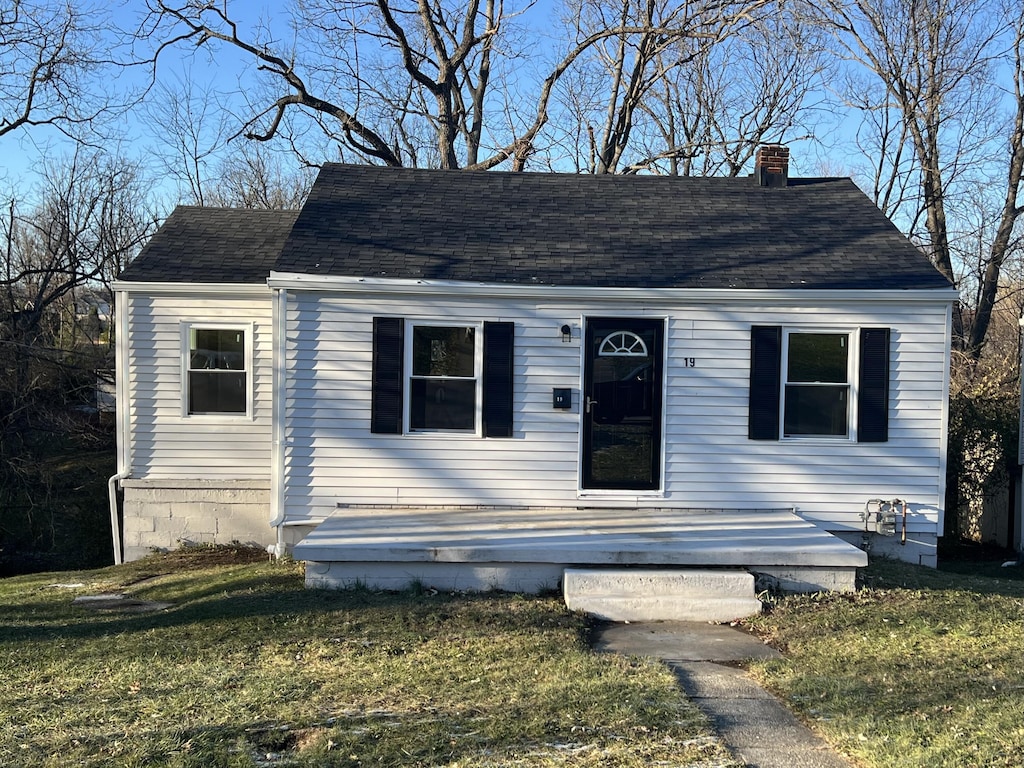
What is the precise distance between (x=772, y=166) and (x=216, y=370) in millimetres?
7519

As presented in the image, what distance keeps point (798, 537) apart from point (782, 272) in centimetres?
291

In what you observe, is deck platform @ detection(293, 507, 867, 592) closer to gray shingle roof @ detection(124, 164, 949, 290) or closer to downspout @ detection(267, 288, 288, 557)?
downspout @ detection(267, 288, 288, 557)

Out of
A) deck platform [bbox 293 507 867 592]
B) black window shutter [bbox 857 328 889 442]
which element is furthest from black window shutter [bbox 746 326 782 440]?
deck platform [bbox 293 507 867 592]

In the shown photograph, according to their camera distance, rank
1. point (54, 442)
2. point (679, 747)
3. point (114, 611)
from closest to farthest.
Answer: point (679, 747), point (114, 611), point (54, 442)

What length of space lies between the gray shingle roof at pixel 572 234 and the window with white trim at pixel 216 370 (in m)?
0.69

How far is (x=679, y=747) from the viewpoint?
4.08 meters

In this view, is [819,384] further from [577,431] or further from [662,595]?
[662,595]

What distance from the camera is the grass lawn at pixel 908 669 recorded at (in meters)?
4.12

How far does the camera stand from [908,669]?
5.37m

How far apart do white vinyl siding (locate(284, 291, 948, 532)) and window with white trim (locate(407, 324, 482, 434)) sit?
189mm

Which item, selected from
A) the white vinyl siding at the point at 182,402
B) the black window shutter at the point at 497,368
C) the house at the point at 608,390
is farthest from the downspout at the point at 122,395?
the black window shutter at the point at 497,368

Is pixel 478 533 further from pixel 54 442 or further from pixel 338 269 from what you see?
pixel 54 442

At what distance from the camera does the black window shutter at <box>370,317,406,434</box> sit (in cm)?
901

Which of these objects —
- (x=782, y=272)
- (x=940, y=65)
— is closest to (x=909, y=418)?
(x=782, y=272)
